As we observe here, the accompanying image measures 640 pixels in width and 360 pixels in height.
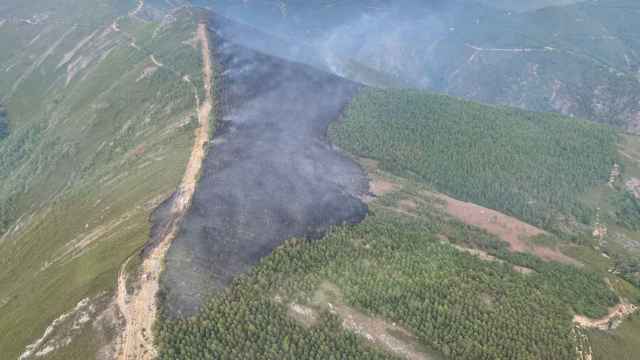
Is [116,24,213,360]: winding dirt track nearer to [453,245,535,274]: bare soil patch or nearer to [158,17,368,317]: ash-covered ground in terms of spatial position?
[158,17,368,317]: ash-covered ground

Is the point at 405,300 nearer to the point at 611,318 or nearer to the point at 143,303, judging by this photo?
the point at 143,303

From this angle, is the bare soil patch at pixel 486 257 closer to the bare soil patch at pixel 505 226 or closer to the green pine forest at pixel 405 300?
the green pine forest at pixel 405 300

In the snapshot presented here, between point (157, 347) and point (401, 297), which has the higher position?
point (157, 347)

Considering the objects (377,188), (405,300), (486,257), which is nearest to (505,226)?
(486,257)

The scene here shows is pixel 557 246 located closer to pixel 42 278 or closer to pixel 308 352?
pixel 308 352

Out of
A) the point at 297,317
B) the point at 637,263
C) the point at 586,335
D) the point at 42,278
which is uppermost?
the point at 297,317

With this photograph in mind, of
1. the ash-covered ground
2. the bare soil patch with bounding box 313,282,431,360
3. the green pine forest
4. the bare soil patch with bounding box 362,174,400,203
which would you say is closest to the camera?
the green pine forest

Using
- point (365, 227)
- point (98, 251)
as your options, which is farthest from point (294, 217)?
point (98, 251)

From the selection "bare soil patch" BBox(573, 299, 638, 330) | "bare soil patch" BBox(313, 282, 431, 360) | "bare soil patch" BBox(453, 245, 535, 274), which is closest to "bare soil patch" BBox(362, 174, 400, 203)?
"bare soil patch" BBox(453, 245, 535, 274)

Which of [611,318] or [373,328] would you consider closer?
[373,328]
